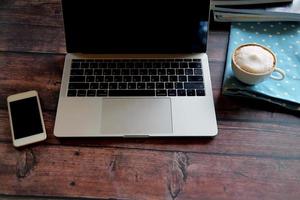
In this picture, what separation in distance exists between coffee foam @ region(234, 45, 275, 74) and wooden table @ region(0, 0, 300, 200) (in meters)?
0.07

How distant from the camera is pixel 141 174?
0.65 metres

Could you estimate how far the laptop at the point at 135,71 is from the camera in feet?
2.30

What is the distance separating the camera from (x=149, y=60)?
793mm

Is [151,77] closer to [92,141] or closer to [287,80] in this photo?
[92,141]

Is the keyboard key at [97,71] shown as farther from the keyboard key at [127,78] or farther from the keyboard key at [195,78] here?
the keyboard key at [195,78]

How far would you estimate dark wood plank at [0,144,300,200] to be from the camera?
2.09 feet

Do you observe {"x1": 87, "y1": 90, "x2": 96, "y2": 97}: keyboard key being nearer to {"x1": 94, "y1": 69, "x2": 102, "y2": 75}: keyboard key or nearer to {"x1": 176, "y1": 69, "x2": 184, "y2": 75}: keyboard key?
{"x1": 94, "y1": 69, "x2": 102, "y2": 75}: keyboard key

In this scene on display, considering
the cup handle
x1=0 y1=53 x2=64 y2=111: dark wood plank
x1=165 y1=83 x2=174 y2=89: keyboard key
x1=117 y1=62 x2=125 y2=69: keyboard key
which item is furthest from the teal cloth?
x1=0 y1=53 x2=64 y2=111: dark wood plank

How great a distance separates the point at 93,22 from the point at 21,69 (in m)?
0.19

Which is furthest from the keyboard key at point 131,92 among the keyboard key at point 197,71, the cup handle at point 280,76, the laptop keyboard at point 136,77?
the cup handle at point 280,76

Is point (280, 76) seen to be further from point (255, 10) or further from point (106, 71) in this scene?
point (106, 71)

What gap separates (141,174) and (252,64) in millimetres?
303

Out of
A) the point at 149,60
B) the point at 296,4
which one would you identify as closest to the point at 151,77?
the point at 149,60

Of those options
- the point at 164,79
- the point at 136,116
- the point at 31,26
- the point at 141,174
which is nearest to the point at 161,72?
the point at 164,79
